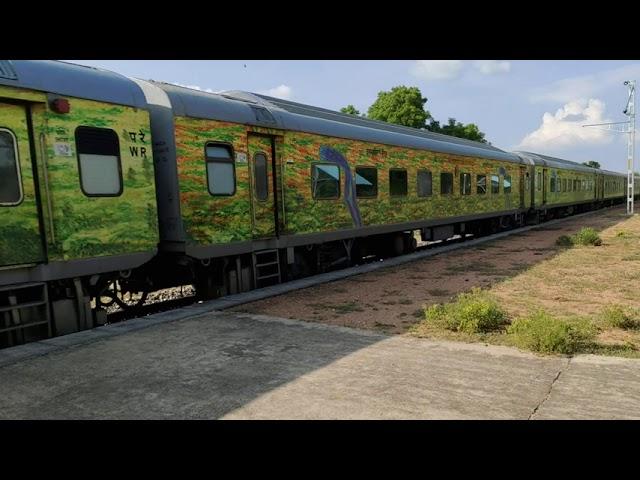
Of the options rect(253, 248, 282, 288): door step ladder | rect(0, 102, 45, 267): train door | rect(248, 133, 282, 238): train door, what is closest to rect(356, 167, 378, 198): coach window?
rect(248, 133, 282, 238): train door

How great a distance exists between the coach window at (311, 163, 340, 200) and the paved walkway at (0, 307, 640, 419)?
5.31 meters

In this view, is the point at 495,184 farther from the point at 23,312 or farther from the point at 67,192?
the point at 23,312

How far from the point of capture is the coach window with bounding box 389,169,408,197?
1363 cm

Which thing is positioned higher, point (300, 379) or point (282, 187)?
point (282, 187)

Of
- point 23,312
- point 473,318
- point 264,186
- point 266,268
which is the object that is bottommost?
point 473,318

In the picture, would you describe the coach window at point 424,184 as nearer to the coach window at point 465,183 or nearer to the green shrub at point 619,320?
the coach window at point 465,183

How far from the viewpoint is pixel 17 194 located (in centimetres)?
597

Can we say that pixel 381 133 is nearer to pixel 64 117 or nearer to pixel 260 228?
pixel 260 228

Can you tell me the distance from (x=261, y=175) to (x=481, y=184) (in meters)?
12.4

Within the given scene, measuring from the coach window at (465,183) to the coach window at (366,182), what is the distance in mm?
6091

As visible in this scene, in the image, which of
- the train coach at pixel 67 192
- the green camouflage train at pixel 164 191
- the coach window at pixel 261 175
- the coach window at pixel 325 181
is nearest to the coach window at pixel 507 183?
the green camouflage train at pixel 164 191

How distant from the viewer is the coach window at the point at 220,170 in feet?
27.8

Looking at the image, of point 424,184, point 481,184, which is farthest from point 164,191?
point 481,184
